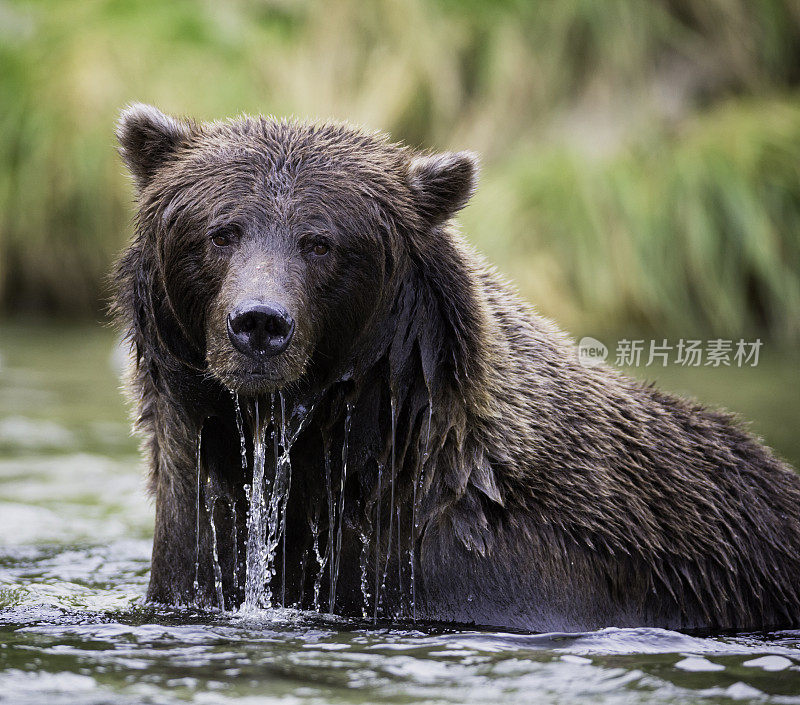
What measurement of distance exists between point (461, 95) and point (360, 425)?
11650 millimetres

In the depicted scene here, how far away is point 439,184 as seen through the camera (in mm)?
5676

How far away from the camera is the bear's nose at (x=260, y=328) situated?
4902mm

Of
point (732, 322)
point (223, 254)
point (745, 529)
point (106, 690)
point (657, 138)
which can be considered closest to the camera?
point (106, 690)

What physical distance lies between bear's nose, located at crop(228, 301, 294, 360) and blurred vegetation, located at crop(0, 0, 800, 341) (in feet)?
33.7

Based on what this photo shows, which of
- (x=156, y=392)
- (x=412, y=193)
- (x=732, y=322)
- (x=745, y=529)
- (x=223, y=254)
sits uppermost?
(x=732, y=322)

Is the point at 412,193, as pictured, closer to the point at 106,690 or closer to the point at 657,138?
the point at 106,690

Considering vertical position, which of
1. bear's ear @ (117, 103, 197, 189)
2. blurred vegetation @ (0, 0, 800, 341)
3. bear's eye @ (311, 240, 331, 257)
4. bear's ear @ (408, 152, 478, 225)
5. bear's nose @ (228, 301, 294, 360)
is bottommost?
bear's nose @ (228, 301, 294, 360)

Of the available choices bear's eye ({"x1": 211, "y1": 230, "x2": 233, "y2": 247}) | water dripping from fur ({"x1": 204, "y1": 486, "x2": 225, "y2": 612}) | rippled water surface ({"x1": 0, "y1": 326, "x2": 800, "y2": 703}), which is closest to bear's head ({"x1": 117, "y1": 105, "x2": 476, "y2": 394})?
bear's eye ({"x1": 211, "y1": 230, "x2": 233, "y2": 247})

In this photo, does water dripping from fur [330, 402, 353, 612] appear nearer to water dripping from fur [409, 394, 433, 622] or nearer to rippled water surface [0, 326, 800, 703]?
rippled water surface [0, 326, 800, 703]

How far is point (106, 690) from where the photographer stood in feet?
14.3

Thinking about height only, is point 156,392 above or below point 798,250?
below

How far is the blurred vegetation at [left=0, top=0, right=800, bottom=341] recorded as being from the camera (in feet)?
50.3

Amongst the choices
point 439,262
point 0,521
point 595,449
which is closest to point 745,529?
point 595,449

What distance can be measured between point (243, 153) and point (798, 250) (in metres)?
10.8
